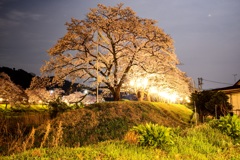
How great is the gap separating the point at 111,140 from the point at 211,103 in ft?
44.8

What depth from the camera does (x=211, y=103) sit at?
21.8 m

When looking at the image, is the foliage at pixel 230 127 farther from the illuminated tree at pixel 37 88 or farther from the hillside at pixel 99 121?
the illuminated tree at pixel 37 88

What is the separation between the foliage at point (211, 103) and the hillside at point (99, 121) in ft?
12.8

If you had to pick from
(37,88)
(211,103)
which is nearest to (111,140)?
(211,103)

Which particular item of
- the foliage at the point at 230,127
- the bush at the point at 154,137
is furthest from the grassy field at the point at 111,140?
the foliage at the point at 230,127

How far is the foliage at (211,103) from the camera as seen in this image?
21.3 m

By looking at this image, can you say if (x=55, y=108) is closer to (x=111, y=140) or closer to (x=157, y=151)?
(x=111, y=140)

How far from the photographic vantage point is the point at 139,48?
2612cm

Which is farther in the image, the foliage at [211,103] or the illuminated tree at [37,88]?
the illuminated tree at [37,88]

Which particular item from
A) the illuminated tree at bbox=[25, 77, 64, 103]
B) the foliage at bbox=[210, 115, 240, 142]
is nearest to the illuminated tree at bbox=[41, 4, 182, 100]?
the illuminated tree at bbox=[25, 77, 64, 103]

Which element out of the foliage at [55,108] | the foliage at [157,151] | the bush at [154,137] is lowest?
the foliage at [157,151]

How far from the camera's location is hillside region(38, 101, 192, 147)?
16078mm

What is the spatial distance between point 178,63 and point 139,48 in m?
5.10

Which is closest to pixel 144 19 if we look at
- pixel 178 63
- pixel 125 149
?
pixel 178 63
